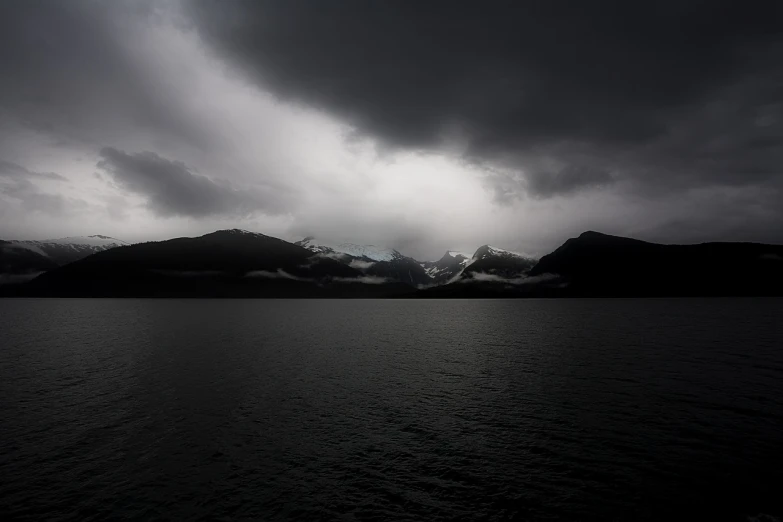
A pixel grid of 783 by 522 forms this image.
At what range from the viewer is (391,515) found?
80.2 feet

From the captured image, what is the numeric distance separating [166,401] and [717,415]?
60.1 metres

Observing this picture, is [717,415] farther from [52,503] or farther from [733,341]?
[733,341]

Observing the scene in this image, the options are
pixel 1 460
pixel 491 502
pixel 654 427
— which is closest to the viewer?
pixel 491 502

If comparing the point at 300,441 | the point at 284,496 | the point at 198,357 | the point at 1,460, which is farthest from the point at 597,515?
the point at 198,357

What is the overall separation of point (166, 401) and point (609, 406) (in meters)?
50.9

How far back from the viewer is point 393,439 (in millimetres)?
36438

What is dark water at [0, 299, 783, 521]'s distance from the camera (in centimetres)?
2573

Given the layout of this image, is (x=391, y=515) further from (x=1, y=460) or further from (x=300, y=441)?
(x=1, y=460)

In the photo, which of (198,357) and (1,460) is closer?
(1,460)

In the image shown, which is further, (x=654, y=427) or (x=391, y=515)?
(x=654, y=427)

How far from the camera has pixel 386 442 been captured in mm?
35750

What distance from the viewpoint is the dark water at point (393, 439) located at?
1013 inches

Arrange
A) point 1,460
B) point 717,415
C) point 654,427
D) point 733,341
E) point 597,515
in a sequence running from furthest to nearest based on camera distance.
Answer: point 733,341 → point 717,415 → point 654,427 → point 1,460 → point 597,515

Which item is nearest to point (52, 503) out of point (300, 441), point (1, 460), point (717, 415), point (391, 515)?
point (1, 460)
